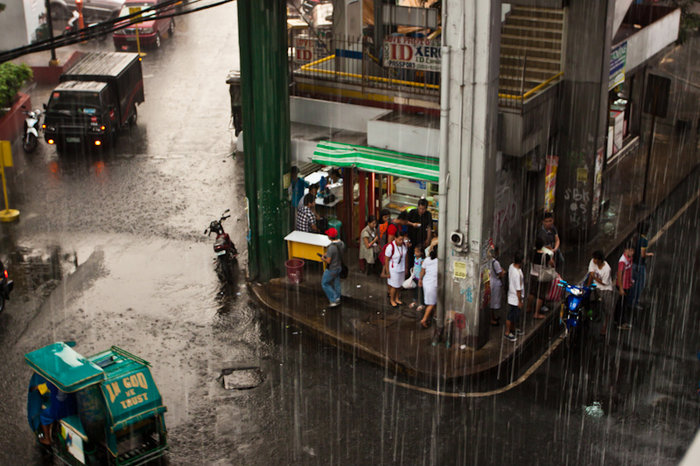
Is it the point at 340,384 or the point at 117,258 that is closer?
the point at 340,384

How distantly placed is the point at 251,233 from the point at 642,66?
1065 cm

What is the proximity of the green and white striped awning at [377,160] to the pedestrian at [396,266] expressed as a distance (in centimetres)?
119

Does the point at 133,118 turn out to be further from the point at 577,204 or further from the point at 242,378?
the point at 242,378

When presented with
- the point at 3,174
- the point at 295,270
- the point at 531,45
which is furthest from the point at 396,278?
the point at 3,174

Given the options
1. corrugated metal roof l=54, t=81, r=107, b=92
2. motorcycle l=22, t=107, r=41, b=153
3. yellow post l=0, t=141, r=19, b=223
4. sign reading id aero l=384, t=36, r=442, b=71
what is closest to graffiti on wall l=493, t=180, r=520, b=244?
sign reading id aero l=384, t=36, r=442, b=71

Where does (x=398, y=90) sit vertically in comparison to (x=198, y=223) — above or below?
above

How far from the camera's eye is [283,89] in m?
16.1

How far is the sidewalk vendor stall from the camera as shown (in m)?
16.2

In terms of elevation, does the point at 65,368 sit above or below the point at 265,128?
below

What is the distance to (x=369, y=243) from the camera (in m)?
17.1

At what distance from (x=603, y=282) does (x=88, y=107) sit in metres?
16.3

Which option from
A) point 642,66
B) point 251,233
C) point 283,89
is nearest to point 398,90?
point 283,89

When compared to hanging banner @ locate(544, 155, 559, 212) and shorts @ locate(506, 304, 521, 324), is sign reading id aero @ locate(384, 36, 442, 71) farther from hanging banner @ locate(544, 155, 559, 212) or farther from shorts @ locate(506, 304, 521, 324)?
shorts @ locate(506, 304, 521, 324)

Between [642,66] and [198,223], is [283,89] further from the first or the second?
[642,66]
